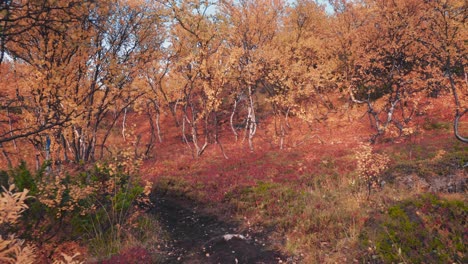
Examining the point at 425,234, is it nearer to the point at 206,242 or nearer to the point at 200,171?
the point at 206,242

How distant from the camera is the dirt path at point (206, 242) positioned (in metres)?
7.51

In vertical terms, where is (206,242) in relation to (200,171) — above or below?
below

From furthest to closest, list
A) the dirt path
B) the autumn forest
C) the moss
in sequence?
the dirt path → the autumn forest → the moss

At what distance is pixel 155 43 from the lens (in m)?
17.8

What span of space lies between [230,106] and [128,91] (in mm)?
27966

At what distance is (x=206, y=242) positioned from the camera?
8.57 m

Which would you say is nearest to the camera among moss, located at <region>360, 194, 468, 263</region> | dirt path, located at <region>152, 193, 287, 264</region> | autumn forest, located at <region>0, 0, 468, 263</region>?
moss, located at <region>360, 194, 468, 263</region>

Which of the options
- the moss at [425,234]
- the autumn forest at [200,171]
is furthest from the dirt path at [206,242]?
the moss at [425,234]

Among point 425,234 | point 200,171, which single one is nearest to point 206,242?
point 425,234

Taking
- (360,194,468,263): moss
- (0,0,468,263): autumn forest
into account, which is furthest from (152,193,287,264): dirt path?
(360,194,468,263): moss

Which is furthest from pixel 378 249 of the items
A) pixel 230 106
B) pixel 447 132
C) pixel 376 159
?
pixel 230 106

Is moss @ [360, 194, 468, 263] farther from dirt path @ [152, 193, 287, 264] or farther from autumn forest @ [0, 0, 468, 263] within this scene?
dirt path @ [152, 193, 287, 264]

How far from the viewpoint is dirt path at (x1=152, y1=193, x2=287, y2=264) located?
751 centimetres

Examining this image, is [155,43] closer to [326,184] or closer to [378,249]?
[326,184]
